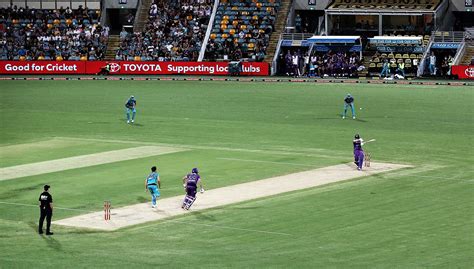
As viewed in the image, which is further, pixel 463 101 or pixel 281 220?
pixel 463 101

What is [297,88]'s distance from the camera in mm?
85875

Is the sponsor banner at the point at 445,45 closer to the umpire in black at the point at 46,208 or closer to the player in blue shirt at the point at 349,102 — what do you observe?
the player in blue shirt at the point at 349,102

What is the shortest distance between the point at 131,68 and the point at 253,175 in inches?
2345

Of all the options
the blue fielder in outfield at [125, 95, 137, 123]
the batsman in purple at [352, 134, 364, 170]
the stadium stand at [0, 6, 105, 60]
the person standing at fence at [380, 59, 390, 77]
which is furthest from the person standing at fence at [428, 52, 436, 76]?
the batsman in purple at [352, 134, 364, 170]

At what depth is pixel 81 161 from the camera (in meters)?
48.9

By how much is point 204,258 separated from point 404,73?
2729 inches

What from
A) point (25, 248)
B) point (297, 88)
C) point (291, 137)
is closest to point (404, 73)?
point (297, 88)

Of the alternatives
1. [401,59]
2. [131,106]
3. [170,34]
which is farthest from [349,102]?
[170,34]

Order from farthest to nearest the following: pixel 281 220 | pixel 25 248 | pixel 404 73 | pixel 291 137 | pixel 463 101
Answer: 1. pixel 404 73
2. pixel 463 101
3. pixel 291 137
4. pixel 281 220
5. pixel 25 248

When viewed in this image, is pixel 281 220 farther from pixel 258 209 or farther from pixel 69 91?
pixel 69 91

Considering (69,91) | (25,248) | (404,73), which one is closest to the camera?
(25,248)

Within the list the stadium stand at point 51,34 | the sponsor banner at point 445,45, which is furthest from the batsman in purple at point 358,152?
the stadium stand at point 51,34

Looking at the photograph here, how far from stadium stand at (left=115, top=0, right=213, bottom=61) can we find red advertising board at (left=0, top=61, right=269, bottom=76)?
1344mm

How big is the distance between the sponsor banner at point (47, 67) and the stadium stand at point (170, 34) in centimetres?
417
